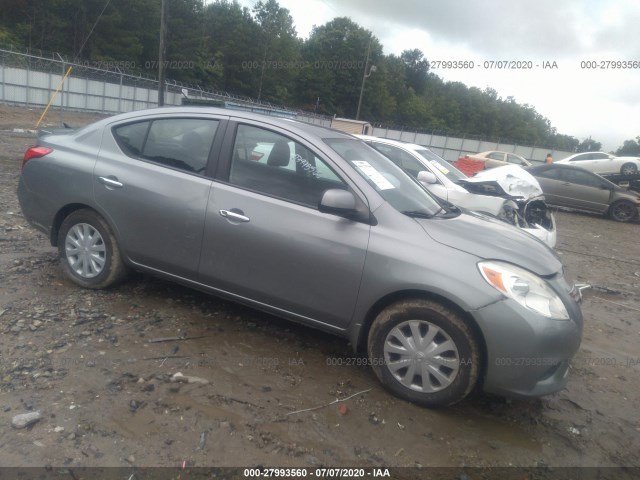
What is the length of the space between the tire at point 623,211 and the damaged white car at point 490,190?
9.27 meters

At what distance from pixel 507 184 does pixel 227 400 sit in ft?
19.1

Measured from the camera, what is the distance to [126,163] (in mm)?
4180

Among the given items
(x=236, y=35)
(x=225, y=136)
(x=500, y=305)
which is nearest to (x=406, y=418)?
(x=500, y=305)

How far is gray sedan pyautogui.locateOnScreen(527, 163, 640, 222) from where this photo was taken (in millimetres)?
15141

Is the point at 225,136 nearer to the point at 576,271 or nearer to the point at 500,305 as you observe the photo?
the point at 500,305

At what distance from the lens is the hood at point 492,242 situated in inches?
131

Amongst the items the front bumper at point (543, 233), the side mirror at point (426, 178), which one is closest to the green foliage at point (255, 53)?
the side mirror at point (426, 178)

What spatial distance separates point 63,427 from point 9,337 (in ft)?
3.98

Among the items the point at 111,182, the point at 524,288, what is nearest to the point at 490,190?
the point at 524,288

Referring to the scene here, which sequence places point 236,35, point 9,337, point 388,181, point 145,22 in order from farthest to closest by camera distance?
point 236,35 < point 145,22 < point 388,181 < point 9,337

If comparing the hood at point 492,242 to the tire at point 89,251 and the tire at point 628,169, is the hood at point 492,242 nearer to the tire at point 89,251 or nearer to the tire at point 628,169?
the tire at point 89,251

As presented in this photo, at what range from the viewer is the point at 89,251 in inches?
172

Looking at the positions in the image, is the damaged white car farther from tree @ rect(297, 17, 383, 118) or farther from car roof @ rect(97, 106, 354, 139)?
tree @ rect(297, 17, 383, 118)

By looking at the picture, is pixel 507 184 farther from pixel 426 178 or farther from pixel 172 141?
pixel 172 141
